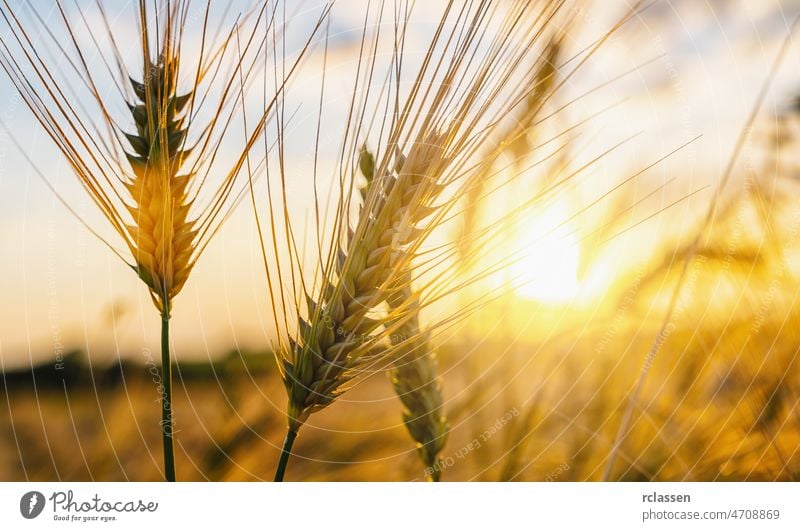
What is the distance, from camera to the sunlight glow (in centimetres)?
76

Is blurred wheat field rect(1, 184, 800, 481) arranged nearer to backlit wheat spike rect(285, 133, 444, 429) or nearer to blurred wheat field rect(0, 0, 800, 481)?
blurred wheat field rect(0, 0, 800, 481)

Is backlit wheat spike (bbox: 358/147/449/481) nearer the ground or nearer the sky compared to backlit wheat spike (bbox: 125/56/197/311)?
nearer the ground

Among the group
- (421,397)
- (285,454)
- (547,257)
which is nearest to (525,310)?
(547,257)

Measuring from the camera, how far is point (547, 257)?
30.7 inches

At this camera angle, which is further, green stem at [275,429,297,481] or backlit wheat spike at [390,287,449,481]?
backlit wheat spike at [390,287,449,481]

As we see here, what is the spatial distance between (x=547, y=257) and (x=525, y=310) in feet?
0.27

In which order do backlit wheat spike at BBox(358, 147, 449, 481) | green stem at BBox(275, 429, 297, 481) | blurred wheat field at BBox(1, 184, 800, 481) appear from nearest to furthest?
green stem at BBox(275, 429, 297, 481) < backlit wheat spike at BBox(358, 147, 449, 481) < blurred wheat field at BBox(1, 184, 800, 481)

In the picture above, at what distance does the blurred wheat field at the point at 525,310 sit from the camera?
0.71m

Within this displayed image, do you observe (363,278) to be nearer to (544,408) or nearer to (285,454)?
(285,454)

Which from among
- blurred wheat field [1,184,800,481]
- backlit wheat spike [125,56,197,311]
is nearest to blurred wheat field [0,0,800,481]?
blurred wheat field [1,184,800,481]
